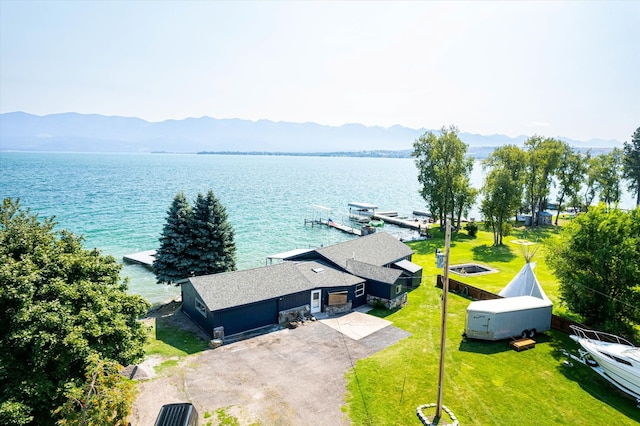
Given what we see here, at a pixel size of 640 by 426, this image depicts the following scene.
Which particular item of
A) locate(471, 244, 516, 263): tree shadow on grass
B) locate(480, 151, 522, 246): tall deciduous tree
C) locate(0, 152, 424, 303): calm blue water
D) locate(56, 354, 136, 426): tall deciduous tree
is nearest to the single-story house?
locate(56, 354, 136, 426): tall deciduous tree

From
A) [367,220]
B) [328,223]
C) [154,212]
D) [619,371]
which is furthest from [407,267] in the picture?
[154,212]

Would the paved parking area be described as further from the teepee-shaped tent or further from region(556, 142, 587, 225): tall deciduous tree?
region(556, 142, 587, 225): tall deciduous tree

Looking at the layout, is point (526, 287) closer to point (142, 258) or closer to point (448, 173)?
point (448, 173)

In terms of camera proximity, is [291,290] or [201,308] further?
[291,290]

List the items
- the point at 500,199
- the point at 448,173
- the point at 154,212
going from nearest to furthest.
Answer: the point at 500,199 < the point at 448,173 < the point at 154,212

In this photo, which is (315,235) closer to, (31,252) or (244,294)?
(244,294)
